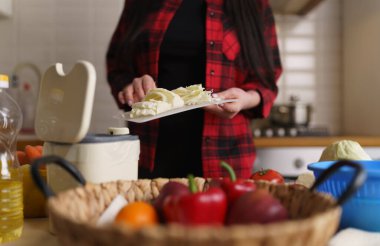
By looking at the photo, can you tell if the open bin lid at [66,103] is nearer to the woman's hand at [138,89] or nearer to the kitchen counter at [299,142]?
the woman's hand at [138,89]

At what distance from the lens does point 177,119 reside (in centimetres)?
135

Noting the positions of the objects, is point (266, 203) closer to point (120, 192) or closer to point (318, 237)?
point (318, 237)

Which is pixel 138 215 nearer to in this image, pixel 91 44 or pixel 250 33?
pixel 250 33

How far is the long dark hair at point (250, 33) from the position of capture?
4.38 ft

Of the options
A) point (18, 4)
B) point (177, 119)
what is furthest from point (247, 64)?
point (18, 4)

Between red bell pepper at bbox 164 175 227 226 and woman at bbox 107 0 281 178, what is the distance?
83 centimetres

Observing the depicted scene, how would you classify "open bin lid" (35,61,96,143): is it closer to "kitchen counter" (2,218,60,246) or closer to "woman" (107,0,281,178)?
"kitchen counter" (2,218,60,246)

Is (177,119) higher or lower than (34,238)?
higher

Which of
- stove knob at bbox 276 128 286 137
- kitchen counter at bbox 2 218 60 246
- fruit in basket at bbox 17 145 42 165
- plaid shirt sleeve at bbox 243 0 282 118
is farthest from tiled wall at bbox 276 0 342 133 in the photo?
kitchen counter at bbox 2 218 60 246

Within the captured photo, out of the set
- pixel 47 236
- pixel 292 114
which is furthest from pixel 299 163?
pixel 47 236

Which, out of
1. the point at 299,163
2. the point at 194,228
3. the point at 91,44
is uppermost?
the point at 91,44

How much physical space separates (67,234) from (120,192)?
18cm

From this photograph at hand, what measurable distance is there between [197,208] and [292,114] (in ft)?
6.26

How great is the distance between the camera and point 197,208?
17.8 inches
